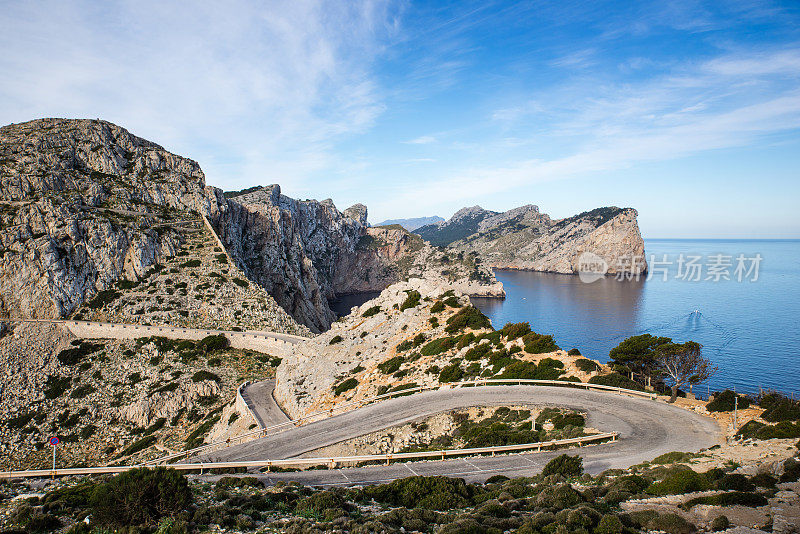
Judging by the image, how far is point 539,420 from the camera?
2562cm

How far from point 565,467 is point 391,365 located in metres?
22.6

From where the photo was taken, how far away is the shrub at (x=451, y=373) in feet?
111

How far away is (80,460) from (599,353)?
250ft

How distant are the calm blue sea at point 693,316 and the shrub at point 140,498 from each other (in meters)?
65.9

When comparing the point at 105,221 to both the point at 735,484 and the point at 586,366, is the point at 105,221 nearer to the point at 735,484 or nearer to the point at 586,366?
the point at 586,366

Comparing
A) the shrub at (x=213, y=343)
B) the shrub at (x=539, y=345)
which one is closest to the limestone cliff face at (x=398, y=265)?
the shrub at (x=213, y=343)

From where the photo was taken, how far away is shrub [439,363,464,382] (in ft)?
111

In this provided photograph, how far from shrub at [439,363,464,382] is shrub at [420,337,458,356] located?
3.18 m

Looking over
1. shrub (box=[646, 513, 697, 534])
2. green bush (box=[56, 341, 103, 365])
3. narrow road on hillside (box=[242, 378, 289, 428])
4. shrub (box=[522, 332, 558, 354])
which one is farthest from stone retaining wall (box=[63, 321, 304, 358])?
shrub (box=[646, 513, 697, 534])

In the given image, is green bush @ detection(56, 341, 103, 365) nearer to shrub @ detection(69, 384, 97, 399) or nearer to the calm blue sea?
shrub @ detection(69, 384, 97, 399)

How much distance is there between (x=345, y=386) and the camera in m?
37.9

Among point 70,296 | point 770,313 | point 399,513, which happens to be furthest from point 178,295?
point 770,313

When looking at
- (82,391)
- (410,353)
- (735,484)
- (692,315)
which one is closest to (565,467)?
(735,484)

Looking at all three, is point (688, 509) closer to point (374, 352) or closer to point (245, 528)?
point (245, 528)
